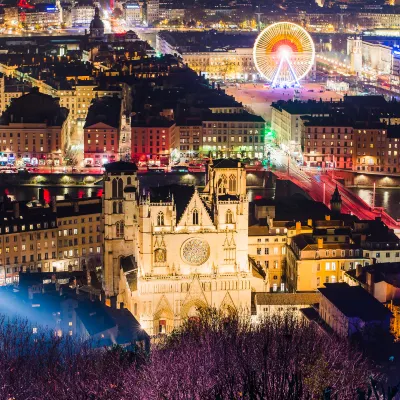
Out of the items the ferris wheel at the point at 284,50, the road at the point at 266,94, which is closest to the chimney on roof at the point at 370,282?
the road at the point at 266,94

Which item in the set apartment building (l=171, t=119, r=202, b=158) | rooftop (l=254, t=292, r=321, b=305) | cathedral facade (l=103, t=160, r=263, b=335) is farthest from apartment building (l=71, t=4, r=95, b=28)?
rooftop (l=254, t=292, r=321, b=305)

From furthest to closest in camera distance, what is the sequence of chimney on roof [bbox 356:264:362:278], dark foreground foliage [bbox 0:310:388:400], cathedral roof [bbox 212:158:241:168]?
1. cathedral roof [bbox 212:158:241:168]
2. chimney on roof [bbox 356:264:362:278]
3. dark foreground foliage [bbox 0:310:388:400]

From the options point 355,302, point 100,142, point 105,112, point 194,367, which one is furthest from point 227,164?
point 105,112

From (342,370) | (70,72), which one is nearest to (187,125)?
(70,72)

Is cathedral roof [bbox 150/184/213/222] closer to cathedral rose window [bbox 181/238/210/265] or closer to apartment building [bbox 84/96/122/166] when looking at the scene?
cathedral rose window [bbox 181/238/210/265]

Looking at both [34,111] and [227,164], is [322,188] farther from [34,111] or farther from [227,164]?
[227,164]

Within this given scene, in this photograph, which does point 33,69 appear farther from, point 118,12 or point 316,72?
point 118,12

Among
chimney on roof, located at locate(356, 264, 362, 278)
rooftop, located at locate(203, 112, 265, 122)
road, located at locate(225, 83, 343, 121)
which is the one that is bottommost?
chimney on roof, located at locate(356, 264, 362, 278)
